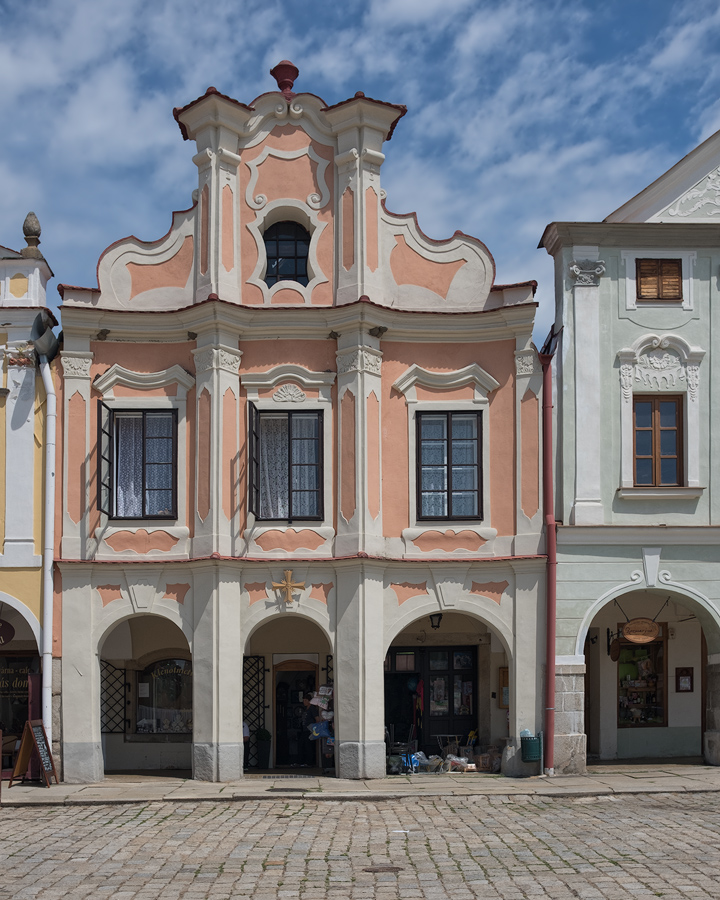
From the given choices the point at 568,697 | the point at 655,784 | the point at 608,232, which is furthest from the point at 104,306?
the point at 655,784

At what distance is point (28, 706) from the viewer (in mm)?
20656

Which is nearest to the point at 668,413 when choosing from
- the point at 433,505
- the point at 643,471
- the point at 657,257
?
the point at 643,471

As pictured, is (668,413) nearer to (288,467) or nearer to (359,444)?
(359,444)

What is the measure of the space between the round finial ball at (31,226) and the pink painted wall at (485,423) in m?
6.92

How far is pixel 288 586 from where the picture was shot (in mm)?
19781

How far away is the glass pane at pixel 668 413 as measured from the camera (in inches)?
813

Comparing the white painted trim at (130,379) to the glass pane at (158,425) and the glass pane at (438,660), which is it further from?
the glass pane at (438,660)

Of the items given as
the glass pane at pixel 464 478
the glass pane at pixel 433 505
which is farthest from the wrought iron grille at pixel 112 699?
the glass pane at pixel 464 478

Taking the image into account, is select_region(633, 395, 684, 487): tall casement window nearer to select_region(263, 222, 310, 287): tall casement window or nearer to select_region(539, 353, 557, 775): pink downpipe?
select_region(539, 353, 557, 775): pink downpipe

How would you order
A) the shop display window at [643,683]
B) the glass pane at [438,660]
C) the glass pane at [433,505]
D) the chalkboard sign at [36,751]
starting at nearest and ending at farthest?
1. the chalkboard sign at [36,751]
2. the glass pane at [433,505]
3. the shop display window at [643,683]
4. the glass pane at [438,660]

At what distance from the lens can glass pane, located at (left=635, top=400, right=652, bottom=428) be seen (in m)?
20.6

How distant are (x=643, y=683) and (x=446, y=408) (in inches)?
273

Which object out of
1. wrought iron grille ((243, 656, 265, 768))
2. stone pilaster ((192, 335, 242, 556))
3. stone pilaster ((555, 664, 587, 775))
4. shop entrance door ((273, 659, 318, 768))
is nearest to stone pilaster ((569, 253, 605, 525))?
stone pilaster ((555, 664, 587, 775))

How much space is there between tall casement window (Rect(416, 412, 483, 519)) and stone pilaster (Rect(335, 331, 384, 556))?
870mm
